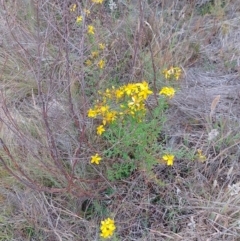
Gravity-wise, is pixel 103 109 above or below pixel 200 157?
above

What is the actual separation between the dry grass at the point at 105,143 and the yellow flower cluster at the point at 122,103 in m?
0.09

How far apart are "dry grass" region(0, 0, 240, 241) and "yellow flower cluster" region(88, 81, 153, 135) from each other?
0.28ft

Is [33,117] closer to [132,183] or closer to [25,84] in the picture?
[25,84]

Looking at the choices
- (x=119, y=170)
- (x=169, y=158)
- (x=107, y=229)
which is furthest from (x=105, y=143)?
(x=107, y=229)

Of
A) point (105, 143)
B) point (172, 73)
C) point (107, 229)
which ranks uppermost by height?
point (172, 73)

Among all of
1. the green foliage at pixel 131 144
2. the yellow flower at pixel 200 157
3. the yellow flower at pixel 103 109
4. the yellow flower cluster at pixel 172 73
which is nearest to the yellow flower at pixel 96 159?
the green foliage at pixel 131 144

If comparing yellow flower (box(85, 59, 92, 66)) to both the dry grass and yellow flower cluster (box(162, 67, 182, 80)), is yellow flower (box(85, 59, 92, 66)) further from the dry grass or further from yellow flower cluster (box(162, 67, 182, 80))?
yellow flower cluster (box(162, 67, 182, 80))

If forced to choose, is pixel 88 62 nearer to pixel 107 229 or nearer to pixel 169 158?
pixel 169 158

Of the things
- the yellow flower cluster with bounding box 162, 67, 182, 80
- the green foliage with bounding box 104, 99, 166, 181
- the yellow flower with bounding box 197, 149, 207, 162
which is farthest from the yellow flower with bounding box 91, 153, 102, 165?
the yellow flower cluster with bounding box 162, 67, 182, 80

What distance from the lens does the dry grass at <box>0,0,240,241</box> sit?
5.48 ft

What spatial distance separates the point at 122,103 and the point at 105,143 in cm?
20

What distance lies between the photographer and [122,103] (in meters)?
1.70

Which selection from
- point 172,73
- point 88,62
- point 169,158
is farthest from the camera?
point 88,62

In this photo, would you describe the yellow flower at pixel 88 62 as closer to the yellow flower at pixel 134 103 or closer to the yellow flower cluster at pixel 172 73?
the yellow flower cluster at pixel 172 73
